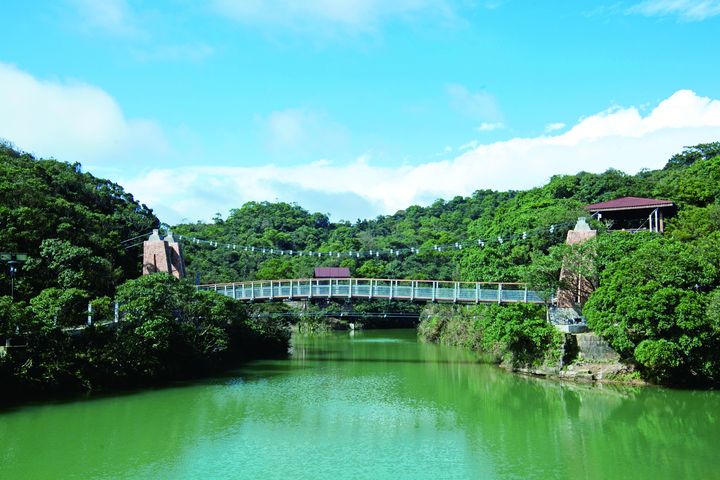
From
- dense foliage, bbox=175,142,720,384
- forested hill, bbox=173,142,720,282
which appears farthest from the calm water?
forested hill, bbox=173,142,720,282

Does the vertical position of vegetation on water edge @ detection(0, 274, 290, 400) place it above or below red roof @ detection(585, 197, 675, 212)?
below

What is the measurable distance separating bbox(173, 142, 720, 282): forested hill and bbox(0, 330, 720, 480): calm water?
5.88 m

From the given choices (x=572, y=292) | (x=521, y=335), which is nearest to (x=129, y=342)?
(x=521, y=335)

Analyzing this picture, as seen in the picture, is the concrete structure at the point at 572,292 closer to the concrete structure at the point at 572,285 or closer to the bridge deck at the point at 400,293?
the concrete structure at the point at 572,285

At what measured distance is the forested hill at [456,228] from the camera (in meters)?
27.6

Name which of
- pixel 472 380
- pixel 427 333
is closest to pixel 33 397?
pixel 472 380

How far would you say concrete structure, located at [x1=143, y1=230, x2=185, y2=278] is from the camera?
1017 inches

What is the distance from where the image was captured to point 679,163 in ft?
128

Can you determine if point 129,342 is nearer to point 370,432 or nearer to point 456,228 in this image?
point 370,432

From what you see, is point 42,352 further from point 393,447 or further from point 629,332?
point 629,332

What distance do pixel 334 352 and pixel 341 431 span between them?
14.9 meters

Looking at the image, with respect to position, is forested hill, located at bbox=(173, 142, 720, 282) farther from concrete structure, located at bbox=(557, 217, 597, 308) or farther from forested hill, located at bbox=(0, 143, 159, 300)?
forested hill, located at bbox=(0, 143, 159, 300)

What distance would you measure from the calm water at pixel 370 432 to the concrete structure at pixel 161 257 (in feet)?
23.9

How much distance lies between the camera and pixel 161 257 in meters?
25.9
